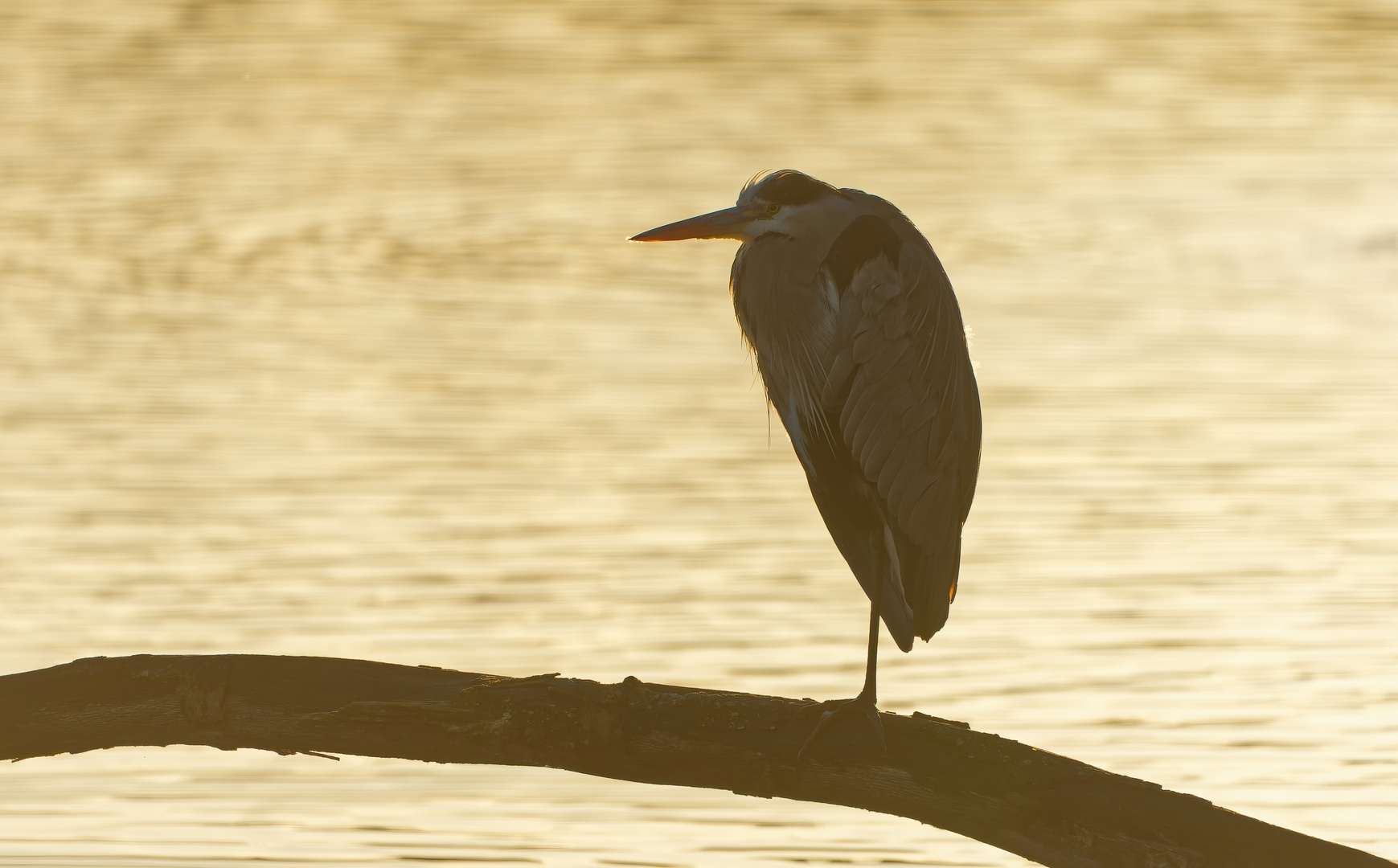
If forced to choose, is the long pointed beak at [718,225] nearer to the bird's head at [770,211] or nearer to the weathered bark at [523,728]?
the bird's head at [770,211]

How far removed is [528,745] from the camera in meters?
2.14

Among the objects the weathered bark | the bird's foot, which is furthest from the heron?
the weathered bark

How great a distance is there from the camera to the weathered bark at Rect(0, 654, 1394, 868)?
2.11 meters

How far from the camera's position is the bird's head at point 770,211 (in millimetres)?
2770

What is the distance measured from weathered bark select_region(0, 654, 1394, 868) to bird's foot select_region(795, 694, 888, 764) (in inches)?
0.5

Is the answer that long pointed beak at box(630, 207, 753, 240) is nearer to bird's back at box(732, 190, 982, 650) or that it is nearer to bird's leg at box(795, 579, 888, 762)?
bird's back at box(732, 190, 982, 650)

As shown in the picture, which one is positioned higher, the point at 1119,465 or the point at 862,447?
the point at 862,447

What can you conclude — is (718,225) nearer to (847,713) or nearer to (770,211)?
(770,211)

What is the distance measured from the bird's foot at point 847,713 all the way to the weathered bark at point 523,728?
14 millimetres

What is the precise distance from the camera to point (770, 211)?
2830 millimetres

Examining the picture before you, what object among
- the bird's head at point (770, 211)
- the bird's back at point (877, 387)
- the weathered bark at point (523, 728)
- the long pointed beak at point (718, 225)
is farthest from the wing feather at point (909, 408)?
the weathered bark at point (523, 728)

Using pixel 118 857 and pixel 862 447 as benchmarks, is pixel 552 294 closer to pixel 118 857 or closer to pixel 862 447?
pixel 118 857

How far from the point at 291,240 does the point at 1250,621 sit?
22.0 feet

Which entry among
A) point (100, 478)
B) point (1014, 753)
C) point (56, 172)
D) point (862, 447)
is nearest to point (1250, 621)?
point (862, 447)
